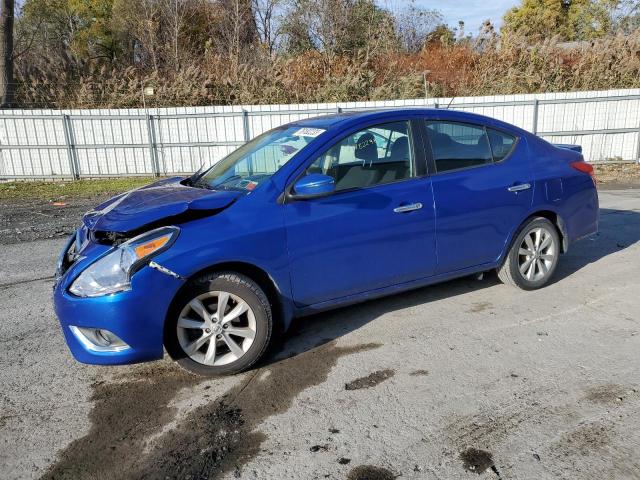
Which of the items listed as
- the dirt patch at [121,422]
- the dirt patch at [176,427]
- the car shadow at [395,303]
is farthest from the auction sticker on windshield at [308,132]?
the dirt patch at [121,422]

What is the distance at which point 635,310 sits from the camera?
442 cm

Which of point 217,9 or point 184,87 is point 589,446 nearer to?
point 184,87

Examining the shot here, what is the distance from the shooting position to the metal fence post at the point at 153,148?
47.8 ft

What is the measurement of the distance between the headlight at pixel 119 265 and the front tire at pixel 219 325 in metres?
0.33

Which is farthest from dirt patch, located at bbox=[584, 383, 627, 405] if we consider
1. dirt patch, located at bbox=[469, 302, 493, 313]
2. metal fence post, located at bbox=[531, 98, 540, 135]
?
metal fence post, located at bbox=[531, 98, 540, 135]

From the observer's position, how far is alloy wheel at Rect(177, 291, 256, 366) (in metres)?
3.39

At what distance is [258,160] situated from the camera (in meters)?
4.30

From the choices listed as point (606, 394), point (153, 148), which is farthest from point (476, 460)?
point (153, 148)

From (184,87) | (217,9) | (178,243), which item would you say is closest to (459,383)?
(178,243)

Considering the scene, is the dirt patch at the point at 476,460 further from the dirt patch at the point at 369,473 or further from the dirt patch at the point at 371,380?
the dirt patch at the point at 371,380

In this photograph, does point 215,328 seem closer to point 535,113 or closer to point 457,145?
point 457,145

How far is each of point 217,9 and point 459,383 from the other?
28517 mm

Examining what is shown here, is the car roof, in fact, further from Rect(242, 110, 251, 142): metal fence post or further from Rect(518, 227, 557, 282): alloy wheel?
Rect(242, 110, 251, 142): metal fence post

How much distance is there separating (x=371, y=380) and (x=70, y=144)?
13.8 metres
